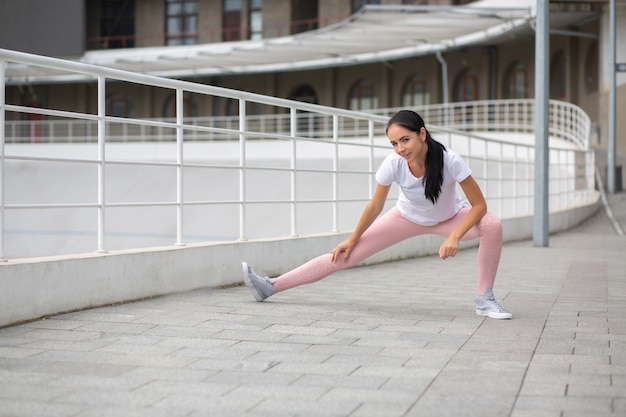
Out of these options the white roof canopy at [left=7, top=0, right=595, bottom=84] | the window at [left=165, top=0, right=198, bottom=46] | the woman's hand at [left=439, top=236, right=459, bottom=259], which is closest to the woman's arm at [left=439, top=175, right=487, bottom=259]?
the woman's hand at [left=439, top=236, right=459, bottom=259]

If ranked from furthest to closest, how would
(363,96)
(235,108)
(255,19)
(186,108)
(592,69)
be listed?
(186,108), (235,108), (255,19), (363,96), (592,69)

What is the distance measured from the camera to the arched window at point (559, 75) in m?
30.8

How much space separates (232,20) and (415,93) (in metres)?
9.62

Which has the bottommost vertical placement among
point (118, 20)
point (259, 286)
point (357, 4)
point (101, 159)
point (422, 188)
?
point (259, 286)

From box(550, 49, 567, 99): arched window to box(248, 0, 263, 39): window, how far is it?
13.6 m

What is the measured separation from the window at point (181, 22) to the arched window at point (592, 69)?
18.1m

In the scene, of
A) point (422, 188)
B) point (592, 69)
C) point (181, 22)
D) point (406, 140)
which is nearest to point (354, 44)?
point (592, 69)

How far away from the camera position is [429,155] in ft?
16.7

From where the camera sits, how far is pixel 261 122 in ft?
119

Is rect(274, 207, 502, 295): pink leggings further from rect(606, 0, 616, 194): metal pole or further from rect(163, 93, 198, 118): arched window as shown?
rect(163, 93, 198, 118): arched window

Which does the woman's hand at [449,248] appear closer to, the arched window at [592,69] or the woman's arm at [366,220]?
the woman's arm at [366,220]

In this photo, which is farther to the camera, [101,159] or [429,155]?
[101,159]

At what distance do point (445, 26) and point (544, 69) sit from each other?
16.4 metres

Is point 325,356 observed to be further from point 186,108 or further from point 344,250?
point 186,108
